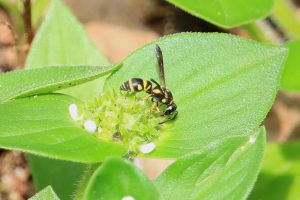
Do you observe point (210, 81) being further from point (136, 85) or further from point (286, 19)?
point (286, 19)

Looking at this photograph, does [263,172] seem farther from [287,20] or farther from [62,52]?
[62,52]

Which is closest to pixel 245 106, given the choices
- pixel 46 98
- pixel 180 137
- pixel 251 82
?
pixel 251 82

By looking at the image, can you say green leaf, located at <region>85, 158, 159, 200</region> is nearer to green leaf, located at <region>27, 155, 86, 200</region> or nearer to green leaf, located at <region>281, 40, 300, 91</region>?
green leaf, located at <region>27, 155, 86, 200</region>

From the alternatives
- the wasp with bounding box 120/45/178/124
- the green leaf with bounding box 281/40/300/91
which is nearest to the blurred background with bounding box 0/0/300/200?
the green leaf with bounding box 281/40/300/91

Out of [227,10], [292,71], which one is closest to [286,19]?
[292,71]

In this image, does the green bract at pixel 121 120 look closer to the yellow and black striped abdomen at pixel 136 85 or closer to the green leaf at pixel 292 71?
the yellow and black striped abdomen at pixel 136 85

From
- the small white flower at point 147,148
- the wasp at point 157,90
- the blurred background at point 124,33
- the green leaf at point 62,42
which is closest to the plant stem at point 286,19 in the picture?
the blurred background at point 124,33
